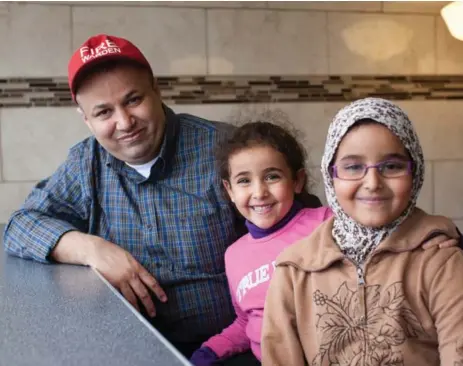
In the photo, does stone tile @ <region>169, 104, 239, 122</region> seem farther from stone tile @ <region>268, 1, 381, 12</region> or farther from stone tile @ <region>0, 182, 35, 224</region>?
stone tile @ <region>0, 182, 35, 224</region>

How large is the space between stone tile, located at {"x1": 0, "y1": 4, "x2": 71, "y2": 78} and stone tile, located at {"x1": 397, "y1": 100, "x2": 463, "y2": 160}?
61.6 inches

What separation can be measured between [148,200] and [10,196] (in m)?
1.03

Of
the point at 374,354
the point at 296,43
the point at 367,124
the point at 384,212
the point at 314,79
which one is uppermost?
the point at 296,43

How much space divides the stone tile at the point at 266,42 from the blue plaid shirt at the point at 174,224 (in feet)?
3.00

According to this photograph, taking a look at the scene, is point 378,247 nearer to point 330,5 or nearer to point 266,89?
point 266,89

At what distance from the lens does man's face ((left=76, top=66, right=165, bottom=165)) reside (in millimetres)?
1574

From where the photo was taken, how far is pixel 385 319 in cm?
107

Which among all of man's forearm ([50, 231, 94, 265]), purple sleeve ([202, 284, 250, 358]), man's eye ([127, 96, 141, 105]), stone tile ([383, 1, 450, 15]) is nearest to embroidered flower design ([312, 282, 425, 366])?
purple sleeve ([202, 284, 250, 358])

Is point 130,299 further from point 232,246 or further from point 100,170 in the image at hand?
point 100,170

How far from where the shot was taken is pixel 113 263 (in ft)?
4.76

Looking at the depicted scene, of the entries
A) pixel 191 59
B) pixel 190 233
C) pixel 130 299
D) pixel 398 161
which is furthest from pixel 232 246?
pixel 191 59

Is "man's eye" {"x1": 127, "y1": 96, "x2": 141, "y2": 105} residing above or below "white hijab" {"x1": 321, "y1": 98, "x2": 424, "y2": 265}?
above

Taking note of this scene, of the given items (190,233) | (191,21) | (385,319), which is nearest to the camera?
(385,319)

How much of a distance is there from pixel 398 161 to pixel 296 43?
1603 millimetres
